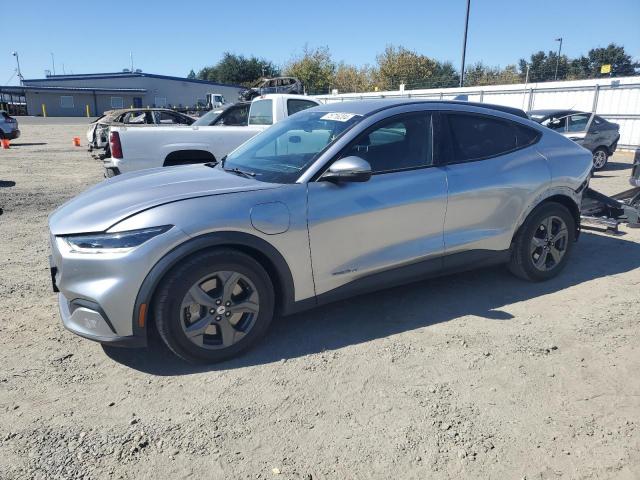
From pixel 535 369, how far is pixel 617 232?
3.97m

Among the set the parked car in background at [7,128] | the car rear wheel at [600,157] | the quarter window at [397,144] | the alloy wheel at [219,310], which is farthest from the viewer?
the parked car in background at [7,128]

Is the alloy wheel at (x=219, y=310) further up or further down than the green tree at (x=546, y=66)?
further down

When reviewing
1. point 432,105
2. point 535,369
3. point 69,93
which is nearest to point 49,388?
point 535,369

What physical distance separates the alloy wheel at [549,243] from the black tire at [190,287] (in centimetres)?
271

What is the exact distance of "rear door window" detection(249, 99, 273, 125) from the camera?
943 cm

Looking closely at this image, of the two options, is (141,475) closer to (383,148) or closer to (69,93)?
(383,148)

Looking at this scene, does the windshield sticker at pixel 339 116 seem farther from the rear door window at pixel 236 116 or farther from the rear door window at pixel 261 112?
the rear door window at pixel 236 116

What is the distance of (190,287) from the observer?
118 inches

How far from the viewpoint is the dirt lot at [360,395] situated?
2398 mm

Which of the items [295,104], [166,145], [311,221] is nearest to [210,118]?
[295,104]

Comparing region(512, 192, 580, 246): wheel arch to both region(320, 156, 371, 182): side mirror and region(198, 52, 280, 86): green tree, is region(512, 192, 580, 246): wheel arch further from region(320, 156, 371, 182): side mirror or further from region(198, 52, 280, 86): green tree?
region(198, 52, 280, 86): green tree

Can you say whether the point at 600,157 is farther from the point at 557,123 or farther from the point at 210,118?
the point at 210,118

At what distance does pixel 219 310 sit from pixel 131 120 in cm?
1666

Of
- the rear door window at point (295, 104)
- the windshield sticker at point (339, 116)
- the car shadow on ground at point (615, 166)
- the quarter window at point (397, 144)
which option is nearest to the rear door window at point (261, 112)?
the rear door window at point (295, 104)
